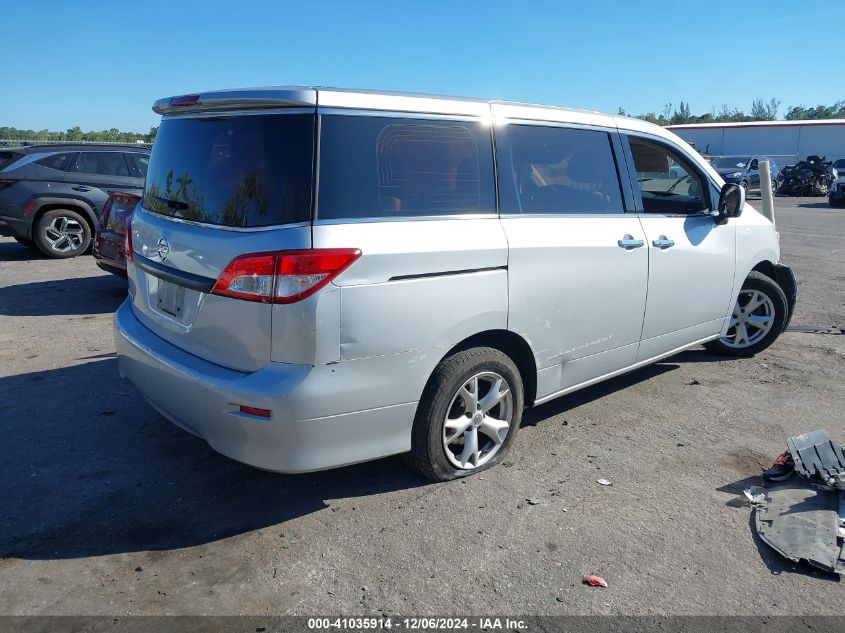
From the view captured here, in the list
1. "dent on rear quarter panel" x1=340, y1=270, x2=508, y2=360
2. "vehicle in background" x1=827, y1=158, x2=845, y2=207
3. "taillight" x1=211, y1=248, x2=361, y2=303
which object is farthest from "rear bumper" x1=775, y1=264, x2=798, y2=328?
"vehicle in background" x1=827, y1=158, x2=845, y2=207

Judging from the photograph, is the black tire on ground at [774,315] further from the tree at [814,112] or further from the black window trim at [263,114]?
the tree at [814,112]

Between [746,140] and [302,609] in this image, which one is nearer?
[302,609]

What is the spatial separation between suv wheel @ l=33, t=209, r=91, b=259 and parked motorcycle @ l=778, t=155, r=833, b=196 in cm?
3128

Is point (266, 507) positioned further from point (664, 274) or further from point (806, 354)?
point (806, 354)

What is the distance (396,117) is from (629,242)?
188 centimetres

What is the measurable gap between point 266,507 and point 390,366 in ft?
3.46

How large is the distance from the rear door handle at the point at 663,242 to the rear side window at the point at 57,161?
9.61m

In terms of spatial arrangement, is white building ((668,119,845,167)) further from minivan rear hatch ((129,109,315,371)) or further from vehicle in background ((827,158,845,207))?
minivan rear hatch ((129,109,315,371))

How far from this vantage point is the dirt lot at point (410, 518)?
9.52ft

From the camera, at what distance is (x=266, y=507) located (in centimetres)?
359

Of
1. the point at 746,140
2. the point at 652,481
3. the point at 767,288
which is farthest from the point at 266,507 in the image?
the point at 746,140

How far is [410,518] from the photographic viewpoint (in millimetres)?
3486

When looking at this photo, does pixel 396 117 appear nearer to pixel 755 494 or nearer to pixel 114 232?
pixel 755 494

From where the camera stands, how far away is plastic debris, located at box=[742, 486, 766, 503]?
370 cm
